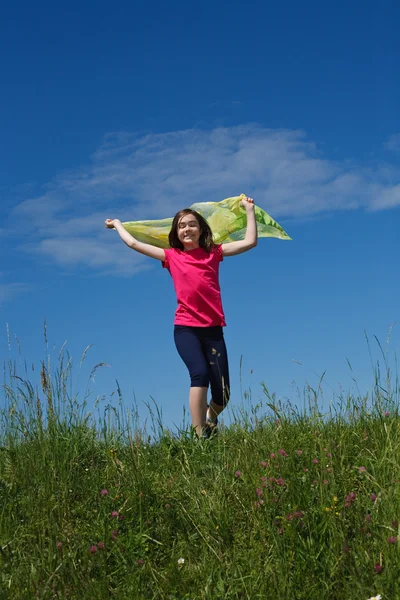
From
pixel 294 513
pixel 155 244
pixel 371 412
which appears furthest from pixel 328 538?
pixel 155 244

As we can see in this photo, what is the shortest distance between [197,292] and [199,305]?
0.13 m

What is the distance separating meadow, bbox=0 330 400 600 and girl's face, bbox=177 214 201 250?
1824 mm

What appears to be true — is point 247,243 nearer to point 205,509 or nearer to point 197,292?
point 197,292

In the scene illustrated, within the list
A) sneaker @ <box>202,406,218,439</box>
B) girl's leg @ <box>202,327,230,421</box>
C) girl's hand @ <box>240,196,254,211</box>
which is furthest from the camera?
girl's hand @ <box>240,196,254,211</box>

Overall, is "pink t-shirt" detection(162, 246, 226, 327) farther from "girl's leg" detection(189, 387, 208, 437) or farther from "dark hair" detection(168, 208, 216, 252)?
"girl's leg" detection(189, 387, 208, 437)

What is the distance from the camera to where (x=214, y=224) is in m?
7.74

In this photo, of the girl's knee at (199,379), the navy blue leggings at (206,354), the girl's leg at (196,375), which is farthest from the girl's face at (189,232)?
the girl's knee at (199,379)

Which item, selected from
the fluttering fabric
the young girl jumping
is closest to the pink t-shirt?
the young girl jumping

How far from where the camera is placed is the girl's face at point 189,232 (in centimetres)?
704

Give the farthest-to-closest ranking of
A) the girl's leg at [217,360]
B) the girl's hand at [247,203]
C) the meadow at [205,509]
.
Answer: the girl's hand at [247,203]
the girl's leg at [217,360]
the meadow at [205,509]

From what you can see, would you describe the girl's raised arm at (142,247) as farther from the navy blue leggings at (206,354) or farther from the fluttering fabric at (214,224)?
the navy blue leggings at (206,354)

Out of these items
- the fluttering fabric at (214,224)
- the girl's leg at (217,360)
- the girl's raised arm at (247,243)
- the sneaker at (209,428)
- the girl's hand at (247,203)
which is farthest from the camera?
the fluttering fabric at (214,224)

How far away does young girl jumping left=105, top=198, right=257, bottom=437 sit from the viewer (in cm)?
643

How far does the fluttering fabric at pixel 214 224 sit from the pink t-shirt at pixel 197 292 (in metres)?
0.87
